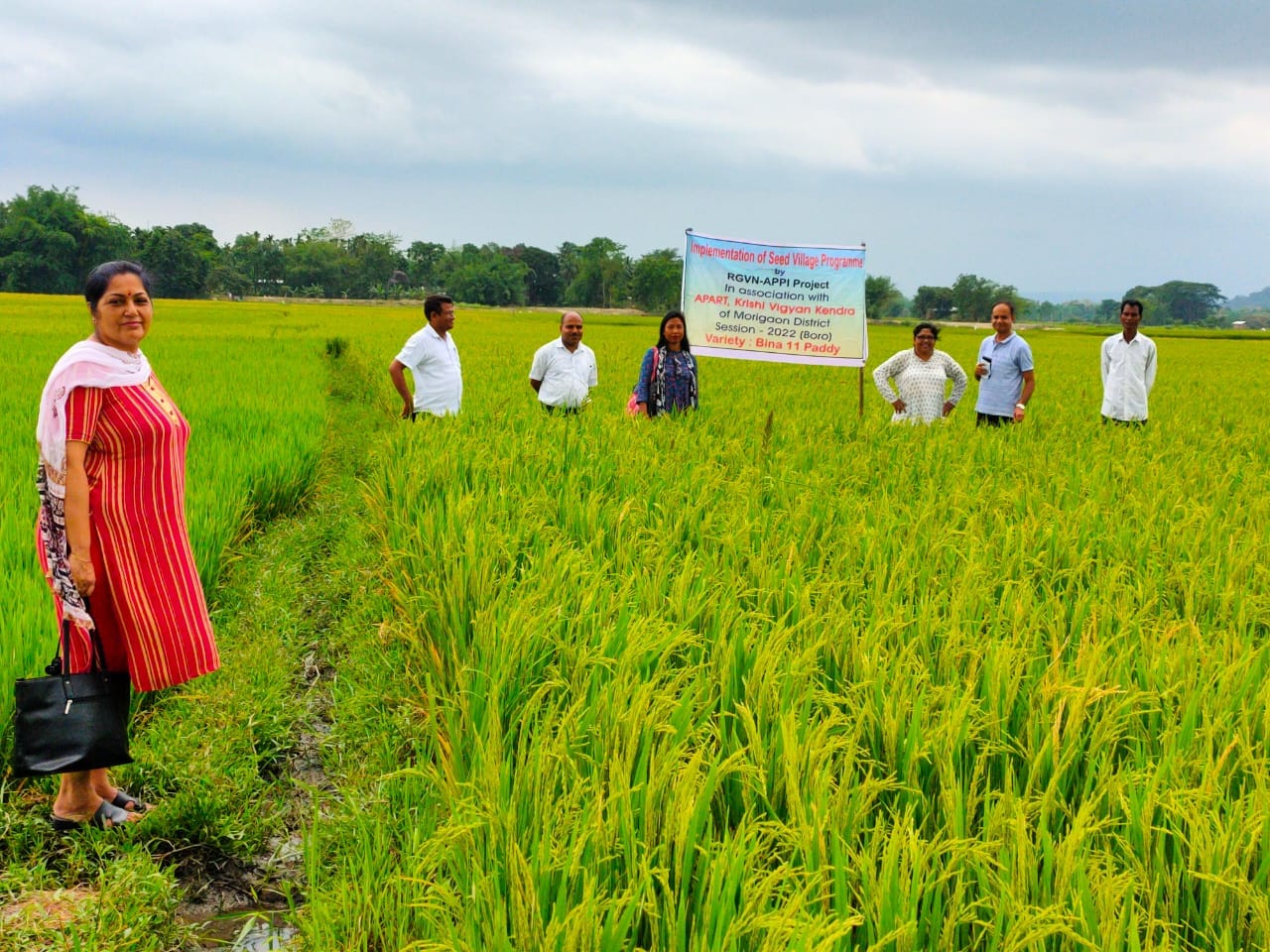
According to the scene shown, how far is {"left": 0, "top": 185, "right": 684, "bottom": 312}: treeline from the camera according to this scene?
69.6m

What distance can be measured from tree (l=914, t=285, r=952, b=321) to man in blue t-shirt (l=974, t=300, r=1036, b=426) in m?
101

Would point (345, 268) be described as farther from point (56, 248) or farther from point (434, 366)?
point (434, 366)

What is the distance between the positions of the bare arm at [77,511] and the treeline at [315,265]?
76.6m

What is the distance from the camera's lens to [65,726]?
241cm

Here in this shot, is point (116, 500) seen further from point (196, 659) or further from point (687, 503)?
point (687, 503)

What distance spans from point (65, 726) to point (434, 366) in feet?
13.3

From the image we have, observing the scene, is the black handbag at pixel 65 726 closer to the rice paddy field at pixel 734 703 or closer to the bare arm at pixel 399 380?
the rice paddy field at pixel 734 703

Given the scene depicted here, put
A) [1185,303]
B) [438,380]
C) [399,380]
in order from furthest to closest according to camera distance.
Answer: [1185,303] → [438,380] → [399,380]

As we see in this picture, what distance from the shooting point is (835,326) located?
23.0 feet

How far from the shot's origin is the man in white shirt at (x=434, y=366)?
595 cm

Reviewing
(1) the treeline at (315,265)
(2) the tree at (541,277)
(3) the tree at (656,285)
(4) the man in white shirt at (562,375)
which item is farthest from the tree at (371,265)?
(4) the man in white shirt at (562,375)

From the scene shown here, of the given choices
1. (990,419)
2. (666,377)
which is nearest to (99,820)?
(666,377)

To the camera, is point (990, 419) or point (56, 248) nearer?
point (990, 419)

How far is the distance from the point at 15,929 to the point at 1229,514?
179 inches
